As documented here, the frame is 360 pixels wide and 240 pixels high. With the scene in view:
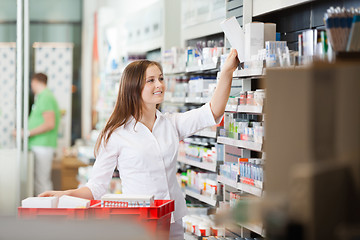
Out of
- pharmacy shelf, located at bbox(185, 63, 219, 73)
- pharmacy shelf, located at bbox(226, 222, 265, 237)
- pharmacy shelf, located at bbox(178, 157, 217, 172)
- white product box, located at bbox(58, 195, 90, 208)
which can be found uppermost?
pharmacy shelf, located at bbox(185, 63, 219, 73)

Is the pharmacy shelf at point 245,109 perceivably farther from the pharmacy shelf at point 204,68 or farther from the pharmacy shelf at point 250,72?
the pharmacy shelf at point 204,68

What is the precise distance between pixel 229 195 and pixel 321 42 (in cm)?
187

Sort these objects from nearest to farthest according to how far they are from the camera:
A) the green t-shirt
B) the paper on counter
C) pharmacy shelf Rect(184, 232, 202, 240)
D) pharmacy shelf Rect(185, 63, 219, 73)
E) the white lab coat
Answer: the white lab coat, the paper on counter, pharmacy shelf Rect(185, 63, 219, 73), pharmacy shelf Rect(184, 232, 202, 240), the green t-shirt

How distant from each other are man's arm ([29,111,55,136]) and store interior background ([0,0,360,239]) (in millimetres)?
684

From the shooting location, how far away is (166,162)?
3.37m

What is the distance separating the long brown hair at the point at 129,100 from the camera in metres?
3.42

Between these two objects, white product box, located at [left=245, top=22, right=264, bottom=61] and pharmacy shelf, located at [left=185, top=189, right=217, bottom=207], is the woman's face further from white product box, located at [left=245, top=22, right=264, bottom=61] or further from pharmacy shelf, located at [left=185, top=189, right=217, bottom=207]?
pharmacy shelf, located at [left=185, top=189, right=217, bottom=207]

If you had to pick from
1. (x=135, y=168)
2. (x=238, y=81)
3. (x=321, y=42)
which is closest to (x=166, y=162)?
→ (x=135, y=168)

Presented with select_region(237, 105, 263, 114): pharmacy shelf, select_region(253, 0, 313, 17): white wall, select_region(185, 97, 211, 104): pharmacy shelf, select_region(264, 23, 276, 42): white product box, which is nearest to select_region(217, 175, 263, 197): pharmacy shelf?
select_region(237, 105, 263, 114): pharmacy shelf

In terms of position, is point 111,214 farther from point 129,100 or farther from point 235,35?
point 235,35

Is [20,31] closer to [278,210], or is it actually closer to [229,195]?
[229,195]

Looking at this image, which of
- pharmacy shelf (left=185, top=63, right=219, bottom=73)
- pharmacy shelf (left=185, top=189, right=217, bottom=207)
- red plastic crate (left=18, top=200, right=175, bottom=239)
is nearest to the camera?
red plastic crate (left=18, top=200, right=175, bottom=239)

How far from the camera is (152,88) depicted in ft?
11.3

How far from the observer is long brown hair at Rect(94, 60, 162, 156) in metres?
3.42
